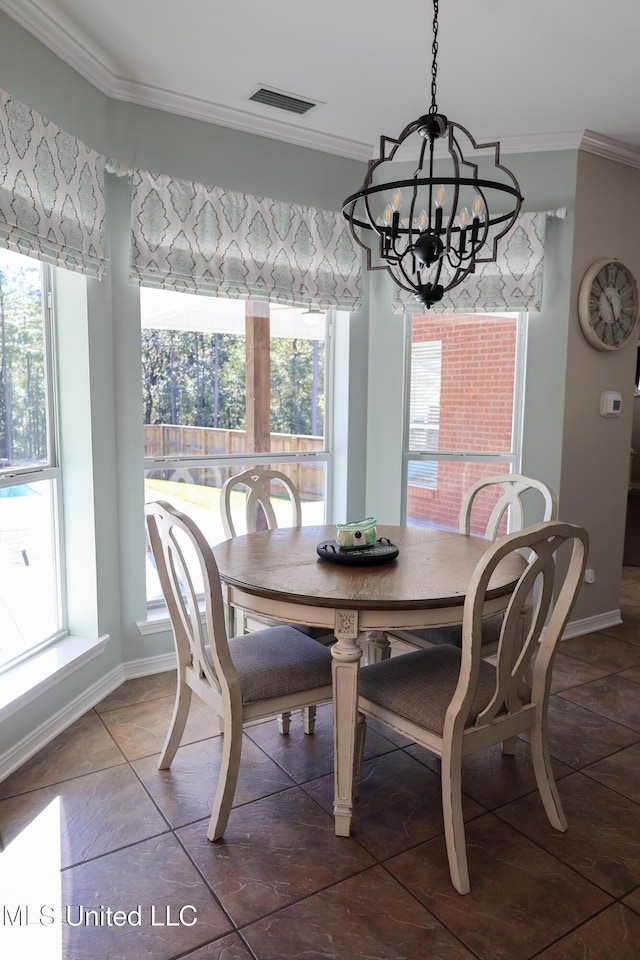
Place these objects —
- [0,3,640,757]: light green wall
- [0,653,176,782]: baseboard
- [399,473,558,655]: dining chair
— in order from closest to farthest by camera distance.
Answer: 1. [0,653,176,782]: baseboard
2. [399,473,558,655]: dining chair
3. [0,3,640,757]: light green wall

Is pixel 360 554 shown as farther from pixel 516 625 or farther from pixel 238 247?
pixel 238 247

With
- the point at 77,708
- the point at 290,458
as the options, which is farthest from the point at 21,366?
the point at 290,458

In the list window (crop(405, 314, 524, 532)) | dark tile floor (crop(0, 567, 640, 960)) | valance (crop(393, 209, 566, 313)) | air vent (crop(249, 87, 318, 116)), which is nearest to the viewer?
dark tile floor (crop(0, 567, 640, 960))

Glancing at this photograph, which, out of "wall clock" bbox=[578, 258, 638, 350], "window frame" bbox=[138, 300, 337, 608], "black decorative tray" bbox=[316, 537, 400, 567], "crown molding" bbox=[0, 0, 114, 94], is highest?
"crown molding" bbox=[0, 0, 114, 94]

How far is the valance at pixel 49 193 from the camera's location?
7.27 feet

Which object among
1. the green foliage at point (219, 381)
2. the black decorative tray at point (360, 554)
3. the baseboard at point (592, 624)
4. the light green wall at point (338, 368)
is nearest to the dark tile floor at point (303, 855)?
the light green wall at point (338, 368)

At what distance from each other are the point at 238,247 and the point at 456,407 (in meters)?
1.48

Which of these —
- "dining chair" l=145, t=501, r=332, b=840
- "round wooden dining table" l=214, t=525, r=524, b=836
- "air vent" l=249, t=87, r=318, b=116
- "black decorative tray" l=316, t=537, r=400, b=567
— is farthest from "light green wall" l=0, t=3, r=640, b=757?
"black decorative tray" l=316, t=537, r=400, b=567

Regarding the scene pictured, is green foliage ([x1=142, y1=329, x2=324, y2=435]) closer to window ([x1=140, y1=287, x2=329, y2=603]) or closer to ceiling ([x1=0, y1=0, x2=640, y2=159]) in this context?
window ([x1=140, y1=287, x2=329, y2=603])

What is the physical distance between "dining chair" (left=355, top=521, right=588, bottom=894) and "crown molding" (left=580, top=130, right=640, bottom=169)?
2.48 meters

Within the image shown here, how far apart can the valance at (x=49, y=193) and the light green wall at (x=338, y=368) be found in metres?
0.11

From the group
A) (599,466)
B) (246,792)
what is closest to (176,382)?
(246,792)

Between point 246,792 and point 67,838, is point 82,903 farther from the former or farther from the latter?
point 246,792

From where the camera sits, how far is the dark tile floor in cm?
163
